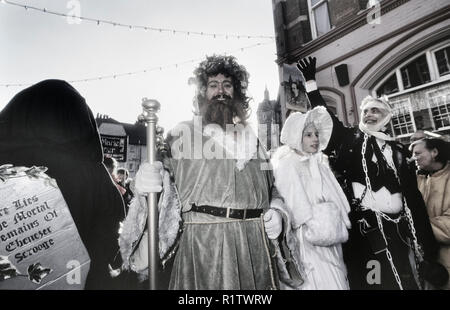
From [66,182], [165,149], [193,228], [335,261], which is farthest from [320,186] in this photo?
[66,182]

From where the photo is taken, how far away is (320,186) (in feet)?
6.79

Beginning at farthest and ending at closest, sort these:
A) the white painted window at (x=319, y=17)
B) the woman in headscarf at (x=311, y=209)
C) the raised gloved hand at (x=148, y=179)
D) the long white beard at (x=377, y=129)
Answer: the white painted window at (x=319, y=17) < the long white beard at (x=377, y=129) < the woman in headscarf at (x=311, y=209) < the raised gloved hand at (x=148, y=179)

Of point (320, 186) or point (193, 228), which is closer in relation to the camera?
point (193, 228)

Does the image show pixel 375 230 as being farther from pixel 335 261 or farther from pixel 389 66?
pixel 389 66

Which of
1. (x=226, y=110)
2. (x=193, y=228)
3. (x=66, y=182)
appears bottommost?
(x=193, y=228)

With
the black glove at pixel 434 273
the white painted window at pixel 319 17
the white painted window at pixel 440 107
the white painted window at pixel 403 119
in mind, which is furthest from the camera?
the white painted window at pixel 319 17

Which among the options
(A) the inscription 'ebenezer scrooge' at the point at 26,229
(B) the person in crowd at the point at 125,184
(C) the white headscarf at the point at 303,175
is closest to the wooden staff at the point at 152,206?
(A) the inscription 'ebenezer scrooge' at the point at 26,229

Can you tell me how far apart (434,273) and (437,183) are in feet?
2.58

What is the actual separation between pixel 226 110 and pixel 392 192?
5.12ft

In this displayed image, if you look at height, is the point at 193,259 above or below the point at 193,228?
below

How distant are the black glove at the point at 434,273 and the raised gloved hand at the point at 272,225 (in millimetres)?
1423

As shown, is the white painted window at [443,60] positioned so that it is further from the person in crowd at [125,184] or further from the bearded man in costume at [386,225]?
the person in crowd at [125,184]

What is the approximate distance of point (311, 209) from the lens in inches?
76.0

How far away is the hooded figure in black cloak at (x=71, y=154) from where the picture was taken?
4.65 ft
